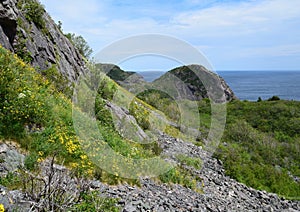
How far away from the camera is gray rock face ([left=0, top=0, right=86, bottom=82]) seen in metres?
14.0

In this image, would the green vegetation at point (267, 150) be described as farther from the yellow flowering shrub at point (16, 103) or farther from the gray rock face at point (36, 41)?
the yellow flowering shrub at point (16, 103)

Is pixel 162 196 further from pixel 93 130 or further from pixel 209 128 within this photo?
pixel 209 128

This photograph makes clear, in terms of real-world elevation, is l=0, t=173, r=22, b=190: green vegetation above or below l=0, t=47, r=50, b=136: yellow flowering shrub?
below

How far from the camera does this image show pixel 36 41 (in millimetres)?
16125

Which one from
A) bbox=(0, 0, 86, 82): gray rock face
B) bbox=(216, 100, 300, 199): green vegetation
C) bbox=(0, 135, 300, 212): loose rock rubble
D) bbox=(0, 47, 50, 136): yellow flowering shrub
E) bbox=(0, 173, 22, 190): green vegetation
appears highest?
bbox=(0, 0, 86, 82): gray rock face

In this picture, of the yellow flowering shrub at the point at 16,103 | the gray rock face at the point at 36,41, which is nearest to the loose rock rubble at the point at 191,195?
the yellow flowering shrub at the point at 16,103

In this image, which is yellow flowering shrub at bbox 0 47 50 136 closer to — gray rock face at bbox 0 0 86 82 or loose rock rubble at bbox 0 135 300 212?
loose rock rubble at bbox 0 135 300 212

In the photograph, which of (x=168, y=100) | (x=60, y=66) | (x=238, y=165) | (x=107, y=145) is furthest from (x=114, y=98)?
(x=168, y=100)

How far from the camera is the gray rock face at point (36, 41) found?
14.0 meters

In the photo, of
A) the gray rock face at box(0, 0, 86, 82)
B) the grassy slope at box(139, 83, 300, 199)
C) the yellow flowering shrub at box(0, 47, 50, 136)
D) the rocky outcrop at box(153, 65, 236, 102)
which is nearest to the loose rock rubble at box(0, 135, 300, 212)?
the yellow flowering shrub at box(0, 47, 50, 136)

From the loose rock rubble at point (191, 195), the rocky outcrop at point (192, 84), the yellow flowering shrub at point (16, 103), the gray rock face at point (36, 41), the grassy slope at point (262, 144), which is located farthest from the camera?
the rocky outcrop at point (192, 84)

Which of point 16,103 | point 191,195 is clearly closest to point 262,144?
point 191,195

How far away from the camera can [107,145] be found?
9.98 metres

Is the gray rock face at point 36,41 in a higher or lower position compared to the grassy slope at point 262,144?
higher
